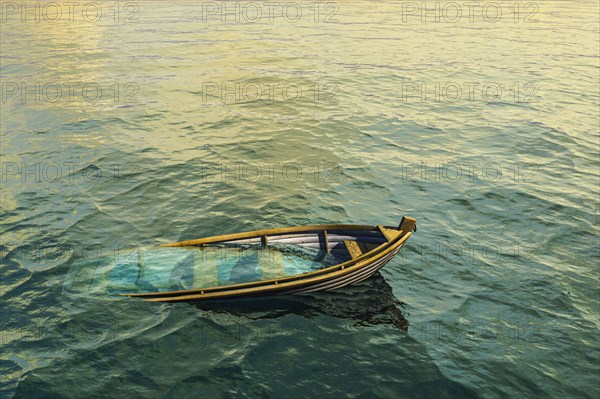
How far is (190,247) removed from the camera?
17828 mm

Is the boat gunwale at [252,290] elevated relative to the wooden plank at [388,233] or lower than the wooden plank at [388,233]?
lower

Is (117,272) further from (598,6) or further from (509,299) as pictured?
(598,6)

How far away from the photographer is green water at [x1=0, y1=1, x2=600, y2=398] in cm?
1373

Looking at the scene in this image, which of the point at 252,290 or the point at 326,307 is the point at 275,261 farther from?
the point at 326,307

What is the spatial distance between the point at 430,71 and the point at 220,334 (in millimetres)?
39376

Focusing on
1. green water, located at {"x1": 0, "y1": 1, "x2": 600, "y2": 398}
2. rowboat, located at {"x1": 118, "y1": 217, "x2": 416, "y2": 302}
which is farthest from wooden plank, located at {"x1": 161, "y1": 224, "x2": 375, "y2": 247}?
green water, located at {"x1": 0, "y1": 1, "x2": 600, "y2": 398}

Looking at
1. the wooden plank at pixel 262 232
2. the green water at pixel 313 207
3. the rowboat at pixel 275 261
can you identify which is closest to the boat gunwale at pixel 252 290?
the rowboat at pixel 275 261

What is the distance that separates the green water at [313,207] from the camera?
13.7 meters

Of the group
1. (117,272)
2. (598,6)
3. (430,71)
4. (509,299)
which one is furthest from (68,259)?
(598,6)

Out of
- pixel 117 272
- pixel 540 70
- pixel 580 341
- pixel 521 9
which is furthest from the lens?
pixel 521 9

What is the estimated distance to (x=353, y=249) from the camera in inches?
680

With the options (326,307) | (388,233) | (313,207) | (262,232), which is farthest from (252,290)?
(313,207)

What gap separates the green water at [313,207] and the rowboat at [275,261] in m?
0.81

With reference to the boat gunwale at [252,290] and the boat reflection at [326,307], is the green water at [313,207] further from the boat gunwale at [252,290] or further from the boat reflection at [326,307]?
the boat gunwale at [252,290]
